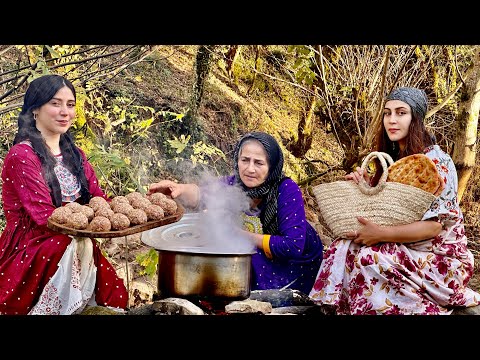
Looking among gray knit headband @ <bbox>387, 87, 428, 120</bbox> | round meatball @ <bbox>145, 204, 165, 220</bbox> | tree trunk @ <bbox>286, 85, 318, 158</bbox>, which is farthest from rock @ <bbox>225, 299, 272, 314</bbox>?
gray knit headband @ <bbox>387, 87, 428, 120</bbox>

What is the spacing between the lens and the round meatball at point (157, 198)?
16.7 feet

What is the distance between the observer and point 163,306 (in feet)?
16.1

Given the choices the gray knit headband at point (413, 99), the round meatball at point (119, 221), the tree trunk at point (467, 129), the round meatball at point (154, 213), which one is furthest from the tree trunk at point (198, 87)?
the tree trunk at point (467, 129)

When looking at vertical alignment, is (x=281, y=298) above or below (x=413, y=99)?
below

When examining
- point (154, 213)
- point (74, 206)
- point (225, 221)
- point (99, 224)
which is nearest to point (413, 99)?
point (225, 221)

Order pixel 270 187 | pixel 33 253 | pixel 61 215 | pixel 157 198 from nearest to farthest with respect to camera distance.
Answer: pixel 61 215 → pixel 33 253 → pixel 157 198 → pixel 270 187

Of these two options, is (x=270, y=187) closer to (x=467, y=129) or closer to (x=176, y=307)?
(x=176, y=307)

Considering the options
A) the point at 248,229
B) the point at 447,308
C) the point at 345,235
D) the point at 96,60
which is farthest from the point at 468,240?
the point at 96,60

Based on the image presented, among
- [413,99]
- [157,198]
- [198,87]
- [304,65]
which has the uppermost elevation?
[304,65]

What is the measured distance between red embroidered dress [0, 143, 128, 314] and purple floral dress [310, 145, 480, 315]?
1.56 m

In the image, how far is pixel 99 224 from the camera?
15.5ft

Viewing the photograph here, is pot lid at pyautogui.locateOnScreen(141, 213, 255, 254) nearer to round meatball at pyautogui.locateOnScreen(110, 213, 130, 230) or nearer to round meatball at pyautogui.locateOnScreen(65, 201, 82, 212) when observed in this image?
round meatball at pyautogui.locateOnScreen(110, 213, 130, 230)

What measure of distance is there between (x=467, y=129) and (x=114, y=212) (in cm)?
266

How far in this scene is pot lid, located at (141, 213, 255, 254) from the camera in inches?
202
